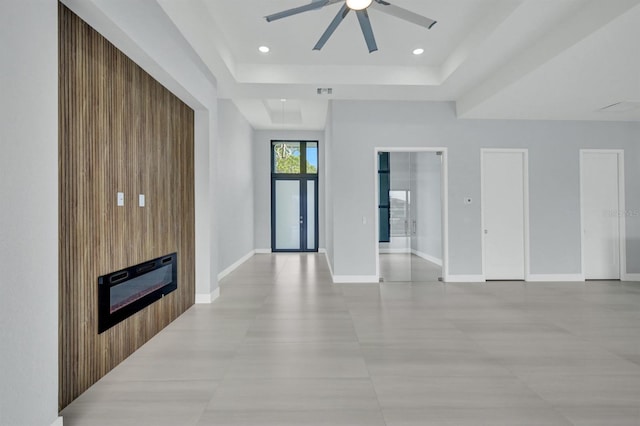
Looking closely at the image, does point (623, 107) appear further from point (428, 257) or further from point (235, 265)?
point (235, 265)

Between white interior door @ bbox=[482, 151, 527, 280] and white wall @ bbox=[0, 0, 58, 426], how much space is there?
238 inches

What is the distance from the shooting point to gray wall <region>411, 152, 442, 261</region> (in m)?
6.34

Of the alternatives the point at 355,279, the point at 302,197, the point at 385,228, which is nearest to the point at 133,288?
the point at 355,279

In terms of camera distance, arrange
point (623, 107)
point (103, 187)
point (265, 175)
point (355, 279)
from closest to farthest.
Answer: point (103, 187) < point (623, 107) < point (355, 279) < point (265, 175)


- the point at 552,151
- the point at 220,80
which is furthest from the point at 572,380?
the point at 220,80

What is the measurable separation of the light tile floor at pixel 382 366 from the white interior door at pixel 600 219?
159cm

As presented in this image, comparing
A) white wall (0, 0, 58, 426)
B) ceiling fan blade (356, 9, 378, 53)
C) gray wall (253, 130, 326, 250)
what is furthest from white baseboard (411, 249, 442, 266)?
white wall (0, 0, 58, 426)

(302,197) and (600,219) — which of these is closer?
(600,219)

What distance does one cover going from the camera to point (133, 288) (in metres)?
3.03

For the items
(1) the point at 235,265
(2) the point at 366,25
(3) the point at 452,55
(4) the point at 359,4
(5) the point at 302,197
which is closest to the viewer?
(4) the point at 359,4

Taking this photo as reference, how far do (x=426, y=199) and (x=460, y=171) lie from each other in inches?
32.1

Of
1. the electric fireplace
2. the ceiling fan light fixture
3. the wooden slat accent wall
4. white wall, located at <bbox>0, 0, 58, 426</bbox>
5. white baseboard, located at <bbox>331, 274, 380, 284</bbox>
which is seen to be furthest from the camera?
white baseboard, located at <bbox>331, 274, 380, 284</bbox>

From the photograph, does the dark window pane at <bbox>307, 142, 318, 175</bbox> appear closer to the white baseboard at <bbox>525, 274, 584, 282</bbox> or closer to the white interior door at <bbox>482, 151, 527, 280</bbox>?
the white interior door at <bbox>482, 151, 527, 280</bbox>

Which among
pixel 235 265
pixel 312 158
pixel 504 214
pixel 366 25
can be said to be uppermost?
pixel 366 25
